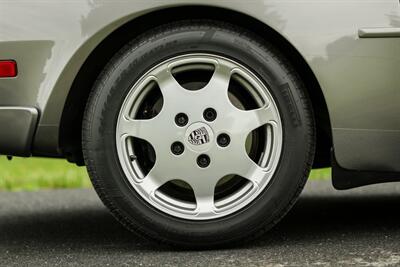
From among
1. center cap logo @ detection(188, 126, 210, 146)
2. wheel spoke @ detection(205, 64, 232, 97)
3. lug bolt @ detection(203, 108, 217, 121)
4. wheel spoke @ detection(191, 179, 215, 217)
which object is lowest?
wheel spoke @ detection(191, 179, 215, 217)

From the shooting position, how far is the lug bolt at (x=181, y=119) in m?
3.07

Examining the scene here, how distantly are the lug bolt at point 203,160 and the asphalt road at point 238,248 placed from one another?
Result: 35cm

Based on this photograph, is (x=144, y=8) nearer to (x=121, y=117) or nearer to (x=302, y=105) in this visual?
(x=121, y=117)

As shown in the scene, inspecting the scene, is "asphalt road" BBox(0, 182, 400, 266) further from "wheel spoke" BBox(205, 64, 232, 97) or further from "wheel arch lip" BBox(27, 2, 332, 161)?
"wheel spoke" BBox(205, 64, 232, 97)

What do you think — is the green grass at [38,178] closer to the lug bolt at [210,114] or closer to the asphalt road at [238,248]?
the asphalt road at [238,248]

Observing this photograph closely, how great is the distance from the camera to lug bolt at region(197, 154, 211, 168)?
10.1 feet

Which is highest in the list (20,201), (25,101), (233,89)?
(233,89)

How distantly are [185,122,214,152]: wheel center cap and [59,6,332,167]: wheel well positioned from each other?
445 millimetres

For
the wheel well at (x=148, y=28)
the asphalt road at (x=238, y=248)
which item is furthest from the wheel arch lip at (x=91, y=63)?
the asphalt road at (x=238, y=248)

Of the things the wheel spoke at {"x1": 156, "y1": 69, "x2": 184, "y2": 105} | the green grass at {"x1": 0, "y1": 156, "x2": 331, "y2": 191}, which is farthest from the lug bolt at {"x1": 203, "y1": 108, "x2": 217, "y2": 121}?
the green grass at {"x1": 0, "y1": 156, "x2": 331, "y2": 191}

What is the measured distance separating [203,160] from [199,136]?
95mm

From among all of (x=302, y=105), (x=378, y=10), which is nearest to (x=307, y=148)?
(x=302, y=105)

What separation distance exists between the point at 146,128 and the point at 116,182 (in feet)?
0.79

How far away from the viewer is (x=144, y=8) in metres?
3.06
